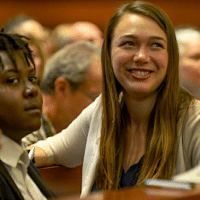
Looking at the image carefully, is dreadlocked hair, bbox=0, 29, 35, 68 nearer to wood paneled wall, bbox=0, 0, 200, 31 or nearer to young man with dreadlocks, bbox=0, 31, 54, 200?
young man with dreadlocks, bbox=0, 31, 54, 200

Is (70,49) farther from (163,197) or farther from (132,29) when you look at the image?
(163,197)

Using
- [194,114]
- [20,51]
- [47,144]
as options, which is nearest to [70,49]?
[47,144]

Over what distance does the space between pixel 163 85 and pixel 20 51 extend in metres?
0.48

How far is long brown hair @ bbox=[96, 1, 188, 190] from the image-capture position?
0.97 meters

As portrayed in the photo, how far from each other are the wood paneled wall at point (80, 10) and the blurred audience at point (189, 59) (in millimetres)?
87

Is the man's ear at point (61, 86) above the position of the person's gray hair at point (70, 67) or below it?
below

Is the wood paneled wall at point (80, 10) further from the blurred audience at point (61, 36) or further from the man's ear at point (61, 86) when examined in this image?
the man's ear at point (61, 86)

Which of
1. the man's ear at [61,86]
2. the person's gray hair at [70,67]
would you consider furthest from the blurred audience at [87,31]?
the man's ear at [61,86]

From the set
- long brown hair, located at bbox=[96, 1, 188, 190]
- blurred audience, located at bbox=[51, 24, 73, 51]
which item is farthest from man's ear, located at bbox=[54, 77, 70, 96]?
blurred audience, located at bbox=[51, 24, 73, 51]

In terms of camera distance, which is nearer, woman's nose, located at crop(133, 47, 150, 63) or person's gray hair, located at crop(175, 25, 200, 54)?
woman's nose, located at crop(133, 47, 150, 63)

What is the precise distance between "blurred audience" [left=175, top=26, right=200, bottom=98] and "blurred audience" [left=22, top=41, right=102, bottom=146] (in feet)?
1.59

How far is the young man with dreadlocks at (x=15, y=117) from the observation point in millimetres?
605

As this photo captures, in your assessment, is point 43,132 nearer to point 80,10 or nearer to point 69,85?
point 69,85

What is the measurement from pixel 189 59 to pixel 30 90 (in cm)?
144
